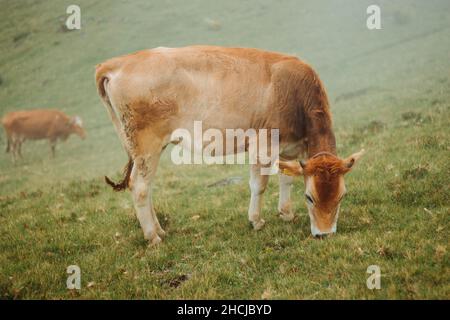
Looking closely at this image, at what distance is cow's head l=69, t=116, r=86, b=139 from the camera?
2384cm

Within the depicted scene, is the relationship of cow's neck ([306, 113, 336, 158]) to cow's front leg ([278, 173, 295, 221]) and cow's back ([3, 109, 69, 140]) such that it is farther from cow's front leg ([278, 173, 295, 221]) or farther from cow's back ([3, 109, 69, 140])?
cow's back ([3, 109, 69, 140])

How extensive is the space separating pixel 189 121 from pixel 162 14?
117 ft

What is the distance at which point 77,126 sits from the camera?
79.5 feet

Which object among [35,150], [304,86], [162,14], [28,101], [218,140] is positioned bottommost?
[35,150]

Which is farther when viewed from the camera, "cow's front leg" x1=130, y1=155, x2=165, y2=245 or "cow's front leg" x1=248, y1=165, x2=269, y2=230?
"cow's front leg" x1=248, y1=165, x2=269, y2=230

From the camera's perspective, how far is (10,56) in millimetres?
35562

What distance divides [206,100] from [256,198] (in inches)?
74.4

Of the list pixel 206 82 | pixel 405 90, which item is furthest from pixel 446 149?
pixel 405 90

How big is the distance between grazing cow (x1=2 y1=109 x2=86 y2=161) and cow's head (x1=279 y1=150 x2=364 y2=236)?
63.4 ft

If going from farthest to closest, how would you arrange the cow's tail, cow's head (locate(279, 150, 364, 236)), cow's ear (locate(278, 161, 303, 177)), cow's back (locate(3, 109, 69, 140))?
1. cow's back (locate(3, 109, 69, 140))
2. the cow's tail
3. cow's ear (locate(278, 161, 303, 177))
4. cow's head (locate(279, 150, 364, 236))

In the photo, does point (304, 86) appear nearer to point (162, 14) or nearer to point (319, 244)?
point (319, 244)

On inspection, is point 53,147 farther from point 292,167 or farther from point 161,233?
point 292,167

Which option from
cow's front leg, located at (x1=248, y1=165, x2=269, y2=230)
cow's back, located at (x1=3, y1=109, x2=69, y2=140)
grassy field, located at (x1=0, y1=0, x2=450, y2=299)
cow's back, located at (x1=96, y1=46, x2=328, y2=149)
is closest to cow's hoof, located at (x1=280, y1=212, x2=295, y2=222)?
grassy field, located at (x1=0, y1=0, x2=450, y2=299)

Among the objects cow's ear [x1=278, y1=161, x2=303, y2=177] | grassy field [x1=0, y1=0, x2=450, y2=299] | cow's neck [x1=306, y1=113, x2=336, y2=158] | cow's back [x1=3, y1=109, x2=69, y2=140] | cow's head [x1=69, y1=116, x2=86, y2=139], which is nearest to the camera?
grassy field [x1=0, y1=0, x2=450, y2=299]
